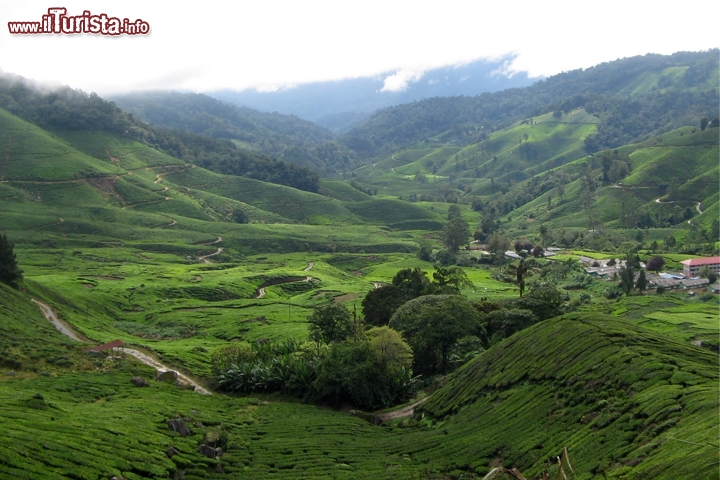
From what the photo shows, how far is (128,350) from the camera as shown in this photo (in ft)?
225

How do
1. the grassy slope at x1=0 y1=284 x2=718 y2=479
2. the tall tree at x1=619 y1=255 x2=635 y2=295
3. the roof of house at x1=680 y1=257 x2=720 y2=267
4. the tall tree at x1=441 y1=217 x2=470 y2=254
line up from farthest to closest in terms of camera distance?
the tall tree at x1=441 y1=217 x2=470 y2=254
the roof of house at x1=680 y1=257 x2=720 y2=267
the tall tree at x1=619 y1=255 x2=635 y2=295
the grassy slope at x1=0 y1=284 x2=718 y2=479

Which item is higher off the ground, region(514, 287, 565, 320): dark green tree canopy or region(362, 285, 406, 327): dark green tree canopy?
region(514, 287, 565, 320): dark green tree canopy

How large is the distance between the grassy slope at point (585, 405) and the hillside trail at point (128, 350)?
1027 inches

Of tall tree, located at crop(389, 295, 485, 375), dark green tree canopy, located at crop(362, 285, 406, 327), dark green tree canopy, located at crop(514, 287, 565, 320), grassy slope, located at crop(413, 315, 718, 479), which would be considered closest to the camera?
grassy slope, located at crop(413, 315, 718, 479)

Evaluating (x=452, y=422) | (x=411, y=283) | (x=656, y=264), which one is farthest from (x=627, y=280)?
(x=452, y=422)

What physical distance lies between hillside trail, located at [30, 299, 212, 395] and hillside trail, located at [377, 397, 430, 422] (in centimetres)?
1888

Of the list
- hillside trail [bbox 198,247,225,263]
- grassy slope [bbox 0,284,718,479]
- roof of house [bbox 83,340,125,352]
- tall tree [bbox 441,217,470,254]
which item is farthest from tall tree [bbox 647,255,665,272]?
hillside trail [bbox 198,247,225,263]

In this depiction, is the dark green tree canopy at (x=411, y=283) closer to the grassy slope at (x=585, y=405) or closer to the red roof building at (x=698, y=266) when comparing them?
the grassy slope at (x=585, y=405)

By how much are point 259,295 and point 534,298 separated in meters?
70.5

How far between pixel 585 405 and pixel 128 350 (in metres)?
53.3

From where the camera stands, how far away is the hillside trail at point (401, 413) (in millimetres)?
53009

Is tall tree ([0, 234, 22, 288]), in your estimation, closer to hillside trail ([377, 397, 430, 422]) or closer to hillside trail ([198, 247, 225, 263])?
hillside trail ([377, 397, 430, 422])

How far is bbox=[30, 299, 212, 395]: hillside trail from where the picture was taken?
60750 millimetres

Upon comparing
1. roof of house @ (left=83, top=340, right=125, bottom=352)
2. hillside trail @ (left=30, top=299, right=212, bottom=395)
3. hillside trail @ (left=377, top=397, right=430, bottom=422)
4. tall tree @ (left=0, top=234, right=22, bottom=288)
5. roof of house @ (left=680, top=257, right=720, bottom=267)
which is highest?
tall tree @ (left=0, top=234, right=22, bottom=288)
